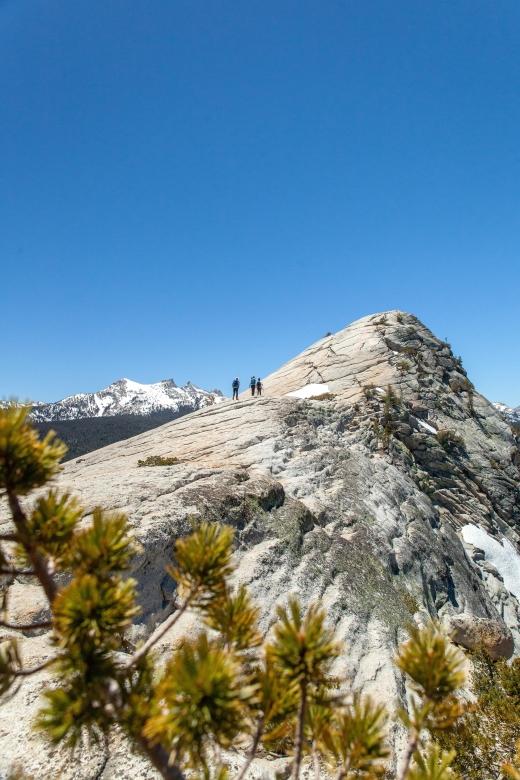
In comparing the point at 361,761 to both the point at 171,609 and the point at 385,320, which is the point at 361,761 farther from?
the point at 385,320

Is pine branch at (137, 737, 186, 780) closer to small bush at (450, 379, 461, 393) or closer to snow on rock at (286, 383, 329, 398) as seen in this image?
snow on rock at (286, 383, 329, 398)

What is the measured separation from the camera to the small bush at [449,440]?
1325 inches

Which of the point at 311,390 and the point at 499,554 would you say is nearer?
the point at 499,554

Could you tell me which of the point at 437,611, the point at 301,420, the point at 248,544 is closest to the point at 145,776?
the point at 248,544

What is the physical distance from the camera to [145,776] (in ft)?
19.3

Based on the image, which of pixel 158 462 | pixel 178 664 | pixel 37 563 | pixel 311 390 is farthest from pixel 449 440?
pixel 37 563

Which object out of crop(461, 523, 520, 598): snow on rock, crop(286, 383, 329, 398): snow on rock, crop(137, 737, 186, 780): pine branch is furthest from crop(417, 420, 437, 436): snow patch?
crop(137, 737, 186, 780): pine branch

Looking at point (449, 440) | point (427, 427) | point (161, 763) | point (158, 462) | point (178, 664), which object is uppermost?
point (158, 462)

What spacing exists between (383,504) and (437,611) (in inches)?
203

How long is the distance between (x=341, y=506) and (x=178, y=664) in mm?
16507

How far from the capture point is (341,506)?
18.4 metres

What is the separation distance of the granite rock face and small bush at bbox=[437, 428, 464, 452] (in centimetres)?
13

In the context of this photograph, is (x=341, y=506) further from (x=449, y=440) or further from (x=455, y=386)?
(x=455, y=386)

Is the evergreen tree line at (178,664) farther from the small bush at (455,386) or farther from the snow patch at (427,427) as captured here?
the small bush at (455,386)
